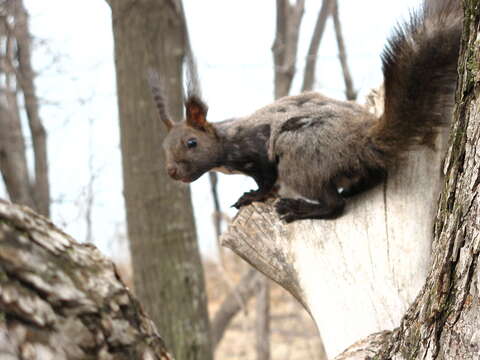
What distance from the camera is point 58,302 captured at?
52.3 inches

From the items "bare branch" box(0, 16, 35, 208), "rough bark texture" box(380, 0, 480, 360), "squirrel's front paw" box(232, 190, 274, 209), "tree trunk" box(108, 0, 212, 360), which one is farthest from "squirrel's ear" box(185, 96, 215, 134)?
"bare branch" box(0, 16, 35, 208)

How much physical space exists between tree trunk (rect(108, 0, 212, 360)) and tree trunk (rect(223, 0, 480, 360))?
152 cm

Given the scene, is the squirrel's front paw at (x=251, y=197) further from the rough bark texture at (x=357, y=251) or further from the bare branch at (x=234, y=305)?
the bare branch at (x=234, y=305)

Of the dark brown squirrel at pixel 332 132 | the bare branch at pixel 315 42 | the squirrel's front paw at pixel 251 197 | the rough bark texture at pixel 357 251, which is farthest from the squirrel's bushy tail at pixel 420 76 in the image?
the bare branch at pixel 315 42

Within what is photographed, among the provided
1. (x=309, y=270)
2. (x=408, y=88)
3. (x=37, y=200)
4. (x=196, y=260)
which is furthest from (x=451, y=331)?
(x=37, y=200)

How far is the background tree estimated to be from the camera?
631 cm

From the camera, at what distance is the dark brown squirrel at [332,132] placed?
2.93m

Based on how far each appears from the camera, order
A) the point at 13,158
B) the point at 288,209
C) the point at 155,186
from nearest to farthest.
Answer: the point at 288,209, the point at 155,186, the point at 13,158

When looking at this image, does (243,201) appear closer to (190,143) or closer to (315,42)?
(190,143)

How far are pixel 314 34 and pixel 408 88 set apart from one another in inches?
163

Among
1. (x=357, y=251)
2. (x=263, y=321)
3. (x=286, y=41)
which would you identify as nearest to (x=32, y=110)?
(x=286, y=41)

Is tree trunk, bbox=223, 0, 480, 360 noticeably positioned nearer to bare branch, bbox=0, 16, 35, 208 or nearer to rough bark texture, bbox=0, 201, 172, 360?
rough bark texture, bbox=0, 201, 172, 360

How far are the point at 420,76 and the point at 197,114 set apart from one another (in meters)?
1.53

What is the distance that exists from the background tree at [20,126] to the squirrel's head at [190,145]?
105 inches
